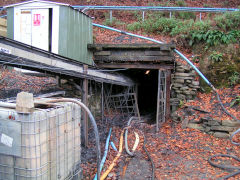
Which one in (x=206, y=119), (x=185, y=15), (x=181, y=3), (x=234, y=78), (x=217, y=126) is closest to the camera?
(x=217, y=126)

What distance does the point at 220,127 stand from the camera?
8992 millimetres

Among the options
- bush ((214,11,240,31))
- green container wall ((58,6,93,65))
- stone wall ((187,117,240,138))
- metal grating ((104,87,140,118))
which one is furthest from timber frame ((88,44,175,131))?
bush ((214,11,240,31))

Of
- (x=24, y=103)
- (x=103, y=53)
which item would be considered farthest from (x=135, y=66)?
(x=24, y=103)

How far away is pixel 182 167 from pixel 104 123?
178 inches

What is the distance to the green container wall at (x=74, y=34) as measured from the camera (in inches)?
360

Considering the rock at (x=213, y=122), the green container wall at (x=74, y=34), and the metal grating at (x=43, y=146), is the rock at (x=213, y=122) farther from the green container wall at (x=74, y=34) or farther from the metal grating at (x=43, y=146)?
the metal grating at (x=43, y=146)

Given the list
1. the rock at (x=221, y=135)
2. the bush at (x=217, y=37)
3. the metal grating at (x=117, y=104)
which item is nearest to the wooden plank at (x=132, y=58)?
the metal grating at (x=117, y=104)

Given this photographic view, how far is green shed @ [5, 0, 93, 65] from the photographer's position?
9047 mm

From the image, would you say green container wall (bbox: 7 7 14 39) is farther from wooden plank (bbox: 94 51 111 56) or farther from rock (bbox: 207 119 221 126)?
rock (bbox: 207 119 221 126)

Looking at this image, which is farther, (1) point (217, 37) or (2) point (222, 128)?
(1) point (217, 37)

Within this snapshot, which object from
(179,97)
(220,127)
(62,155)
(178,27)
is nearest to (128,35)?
(178,27)

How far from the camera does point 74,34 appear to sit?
9766 millimetres

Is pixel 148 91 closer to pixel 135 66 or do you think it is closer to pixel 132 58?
pixel 135 66

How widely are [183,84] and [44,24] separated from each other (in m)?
6.80
